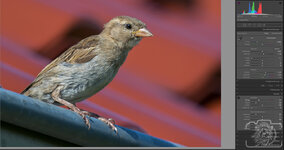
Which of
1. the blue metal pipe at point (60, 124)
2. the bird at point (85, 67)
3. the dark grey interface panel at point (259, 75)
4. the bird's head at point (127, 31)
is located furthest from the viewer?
the bird's head at point (127, 31)


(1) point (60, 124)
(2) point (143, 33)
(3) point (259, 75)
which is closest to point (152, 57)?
(2) point (143, 33)

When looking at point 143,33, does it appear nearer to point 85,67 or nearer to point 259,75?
point 85,67

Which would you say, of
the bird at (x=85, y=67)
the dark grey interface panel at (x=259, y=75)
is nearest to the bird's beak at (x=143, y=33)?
the bird at (x=85, y=67)

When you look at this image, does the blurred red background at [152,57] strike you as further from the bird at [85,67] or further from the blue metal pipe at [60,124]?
the blue metal pipe at [60,124]

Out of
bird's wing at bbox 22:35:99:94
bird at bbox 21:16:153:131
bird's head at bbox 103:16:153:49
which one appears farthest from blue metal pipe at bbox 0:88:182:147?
bird's head at bbox 103:16:153:49

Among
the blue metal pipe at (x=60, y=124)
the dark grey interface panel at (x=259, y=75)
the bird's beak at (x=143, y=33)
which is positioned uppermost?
the bird's beak at (x=143, y=33)

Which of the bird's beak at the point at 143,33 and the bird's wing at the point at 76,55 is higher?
the bird's beak at the point at 143,33

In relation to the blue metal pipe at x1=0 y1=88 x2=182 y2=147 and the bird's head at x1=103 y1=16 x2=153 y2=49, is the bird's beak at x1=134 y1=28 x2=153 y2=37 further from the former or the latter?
the blue metal pipe at x1=0 y1=88 x2=182 y2=147
